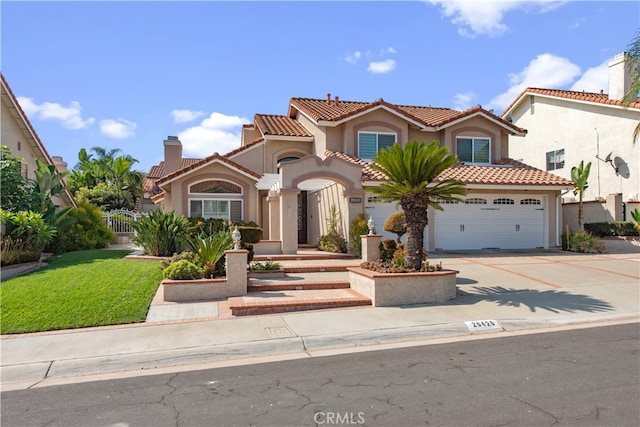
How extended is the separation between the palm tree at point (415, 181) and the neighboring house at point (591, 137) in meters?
15.0

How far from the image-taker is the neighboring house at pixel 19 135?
17.6 meters

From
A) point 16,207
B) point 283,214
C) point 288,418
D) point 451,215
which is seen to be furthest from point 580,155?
point 16,207

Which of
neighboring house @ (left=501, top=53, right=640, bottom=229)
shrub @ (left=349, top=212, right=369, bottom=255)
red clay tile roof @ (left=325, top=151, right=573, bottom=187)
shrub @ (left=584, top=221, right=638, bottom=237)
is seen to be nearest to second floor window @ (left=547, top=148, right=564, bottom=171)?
neighboring house @ (left=501, top=53, right=640, bottom=229)

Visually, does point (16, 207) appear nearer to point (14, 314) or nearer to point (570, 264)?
point (14, 314)

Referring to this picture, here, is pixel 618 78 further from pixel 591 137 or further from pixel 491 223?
pixel 491 223

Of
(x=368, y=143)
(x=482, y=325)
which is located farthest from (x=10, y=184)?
(x=482, y=325)

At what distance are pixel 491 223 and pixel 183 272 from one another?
14.4 m

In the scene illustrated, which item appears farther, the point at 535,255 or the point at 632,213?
the point at 632,213

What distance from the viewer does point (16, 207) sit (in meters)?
15.0

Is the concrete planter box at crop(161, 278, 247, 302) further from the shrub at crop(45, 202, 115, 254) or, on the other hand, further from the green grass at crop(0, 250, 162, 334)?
the shrub at crop(45, 202, 115, 254)

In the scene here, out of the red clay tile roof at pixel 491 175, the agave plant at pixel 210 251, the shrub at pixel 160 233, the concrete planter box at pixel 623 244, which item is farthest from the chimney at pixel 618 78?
the shrub at pixel 160 233

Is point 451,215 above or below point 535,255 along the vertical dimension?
above

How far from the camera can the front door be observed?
21281mm

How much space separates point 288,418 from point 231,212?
14446 millimetres
